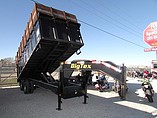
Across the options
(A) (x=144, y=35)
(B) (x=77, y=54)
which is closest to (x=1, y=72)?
(B) (x=77, y=54)

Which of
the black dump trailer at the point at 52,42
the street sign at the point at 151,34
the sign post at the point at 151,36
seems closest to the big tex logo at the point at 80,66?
the black dump trailer at the point at 52,42

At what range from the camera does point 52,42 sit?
21.9ft

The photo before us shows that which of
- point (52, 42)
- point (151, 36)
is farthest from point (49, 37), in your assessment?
point (151, 36)

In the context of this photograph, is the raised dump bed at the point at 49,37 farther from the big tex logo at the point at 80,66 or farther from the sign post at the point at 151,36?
the sign post at the point at 151,36

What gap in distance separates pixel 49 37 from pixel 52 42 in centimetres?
27

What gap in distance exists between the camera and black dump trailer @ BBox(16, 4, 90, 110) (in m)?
6.50

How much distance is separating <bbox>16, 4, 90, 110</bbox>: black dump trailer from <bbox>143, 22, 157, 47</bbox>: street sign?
19.6 m

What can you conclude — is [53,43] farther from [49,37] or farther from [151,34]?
[151,34]

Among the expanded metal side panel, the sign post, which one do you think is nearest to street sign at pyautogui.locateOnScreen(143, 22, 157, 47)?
the sign post

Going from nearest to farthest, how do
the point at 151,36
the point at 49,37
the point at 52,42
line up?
the point at 49,37
the point at 52,42
the point at 151,36

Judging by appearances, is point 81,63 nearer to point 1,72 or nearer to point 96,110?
point 96,110

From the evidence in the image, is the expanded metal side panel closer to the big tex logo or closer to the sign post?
the big tex logo

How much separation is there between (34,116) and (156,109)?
14.3 feet

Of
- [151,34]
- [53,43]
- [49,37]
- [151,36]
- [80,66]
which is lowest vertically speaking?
[80,66]
